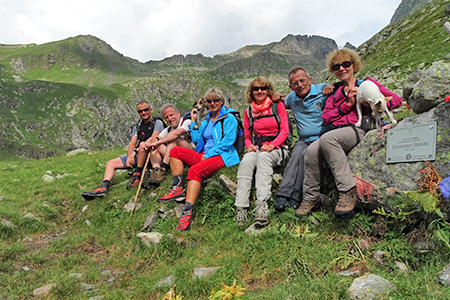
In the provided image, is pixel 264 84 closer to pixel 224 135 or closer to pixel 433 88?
pixel 224 135

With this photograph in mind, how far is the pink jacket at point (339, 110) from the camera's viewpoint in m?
5.95

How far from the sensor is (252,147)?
7.09 meters

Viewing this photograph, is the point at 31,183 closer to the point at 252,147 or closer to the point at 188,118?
the point at 188,118

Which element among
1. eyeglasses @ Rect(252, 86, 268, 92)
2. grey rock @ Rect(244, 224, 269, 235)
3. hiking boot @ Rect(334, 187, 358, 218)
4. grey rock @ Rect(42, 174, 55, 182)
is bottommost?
grey rock @ Rect(244, 224, 269, 235)

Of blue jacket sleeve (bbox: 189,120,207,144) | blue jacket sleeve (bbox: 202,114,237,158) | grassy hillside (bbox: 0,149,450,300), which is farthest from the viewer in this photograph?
blue jacket sleeve (bbox: 189,120,207,144)

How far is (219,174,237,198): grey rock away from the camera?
738 cm

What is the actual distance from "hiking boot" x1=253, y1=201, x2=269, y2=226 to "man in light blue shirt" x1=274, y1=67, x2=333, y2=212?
25 cm

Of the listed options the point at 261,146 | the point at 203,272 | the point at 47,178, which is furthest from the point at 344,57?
the point at 47,178

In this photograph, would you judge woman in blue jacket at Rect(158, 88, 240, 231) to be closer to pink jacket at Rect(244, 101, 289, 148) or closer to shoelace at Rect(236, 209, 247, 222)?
pink jacket at Rect(244, 101, 289, 148)

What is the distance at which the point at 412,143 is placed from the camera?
4836 mm

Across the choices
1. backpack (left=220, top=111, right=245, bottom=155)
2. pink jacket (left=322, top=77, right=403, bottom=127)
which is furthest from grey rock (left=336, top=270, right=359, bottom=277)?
backpack (left=220, top=111, right=245, bottom=155)

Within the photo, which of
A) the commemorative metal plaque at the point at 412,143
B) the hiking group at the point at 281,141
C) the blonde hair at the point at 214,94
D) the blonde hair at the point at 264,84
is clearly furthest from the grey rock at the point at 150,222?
the commemorative metal plaque at the point at 412,143

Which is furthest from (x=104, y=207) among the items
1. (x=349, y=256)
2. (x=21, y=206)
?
(x=349, y=256)

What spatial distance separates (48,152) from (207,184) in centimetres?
21985
